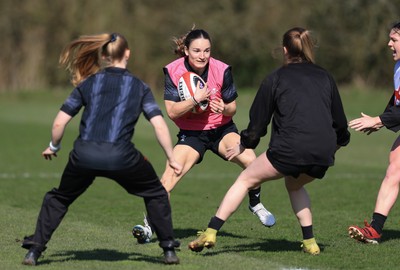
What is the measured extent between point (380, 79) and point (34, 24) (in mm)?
17145

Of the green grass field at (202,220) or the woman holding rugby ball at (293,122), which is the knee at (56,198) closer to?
the green grass field at (202,220)

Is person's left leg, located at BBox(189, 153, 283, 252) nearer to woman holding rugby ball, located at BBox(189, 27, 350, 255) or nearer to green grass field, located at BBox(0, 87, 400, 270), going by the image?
woman holding rugby ball, located at BBox(189, 27, 350, 255)

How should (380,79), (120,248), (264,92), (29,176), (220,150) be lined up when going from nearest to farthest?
(264,92)
(120,248)
(220,150)
(29,176)
(380,79)

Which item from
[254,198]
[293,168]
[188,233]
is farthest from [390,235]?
[293,168]

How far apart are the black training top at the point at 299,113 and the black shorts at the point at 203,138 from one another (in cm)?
155

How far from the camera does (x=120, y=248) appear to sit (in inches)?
352

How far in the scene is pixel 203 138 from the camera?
383 inches

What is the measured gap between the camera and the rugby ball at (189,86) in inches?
368

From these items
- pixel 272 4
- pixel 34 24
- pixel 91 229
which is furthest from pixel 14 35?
pixel 91 229

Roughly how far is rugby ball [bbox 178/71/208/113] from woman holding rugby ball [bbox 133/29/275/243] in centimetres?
8

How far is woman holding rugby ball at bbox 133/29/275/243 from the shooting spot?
9.42m

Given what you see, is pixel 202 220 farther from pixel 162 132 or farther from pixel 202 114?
pixel 162 132

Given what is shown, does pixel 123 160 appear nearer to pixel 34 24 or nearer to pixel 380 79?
pixel 380 79

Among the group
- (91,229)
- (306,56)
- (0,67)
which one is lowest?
(0,67)
